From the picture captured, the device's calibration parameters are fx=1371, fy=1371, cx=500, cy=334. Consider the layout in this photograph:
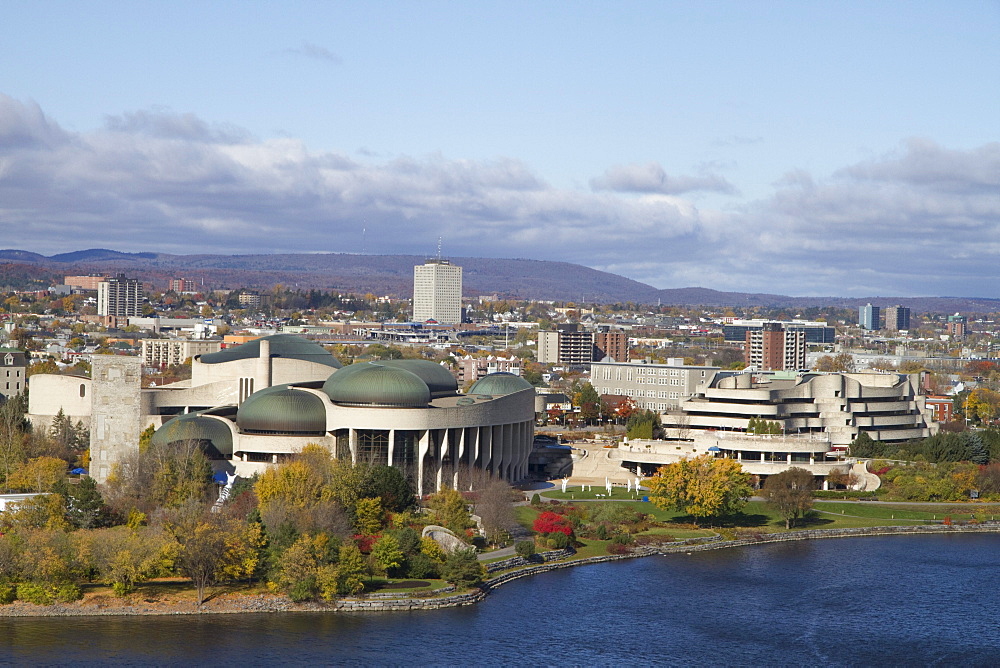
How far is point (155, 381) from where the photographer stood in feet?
473

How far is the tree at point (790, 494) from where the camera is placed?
8675cm

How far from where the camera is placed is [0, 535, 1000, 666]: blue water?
55812 mm

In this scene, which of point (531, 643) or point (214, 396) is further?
point (214, 396)

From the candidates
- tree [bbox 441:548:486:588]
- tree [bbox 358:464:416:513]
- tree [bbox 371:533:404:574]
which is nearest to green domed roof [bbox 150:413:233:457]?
tree [bbox 358:464:416:513]

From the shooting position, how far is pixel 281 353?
4072 inches

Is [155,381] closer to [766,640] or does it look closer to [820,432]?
[820,432]

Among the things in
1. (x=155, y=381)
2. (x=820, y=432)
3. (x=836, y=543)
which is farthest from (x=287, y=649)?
(x=155, y=381)

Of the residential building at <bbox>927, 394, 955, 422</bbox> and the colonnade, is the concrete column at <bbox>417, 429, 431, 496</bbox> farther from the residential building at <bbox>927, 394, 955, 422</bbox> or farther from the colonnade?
the residential building at <bbox>927, 394, 955, 422</bbox>

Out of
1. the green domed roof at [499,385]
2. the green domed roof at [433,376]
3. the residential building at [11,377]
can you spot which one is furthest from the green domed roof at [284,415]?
the residential building at [11,377]

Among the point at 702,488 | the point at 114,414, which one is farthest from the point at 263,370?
the point at 702,488

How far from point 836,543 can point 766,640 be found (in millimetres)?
25584

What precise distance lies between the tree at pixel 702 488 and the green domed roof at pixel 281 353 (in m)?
30.0

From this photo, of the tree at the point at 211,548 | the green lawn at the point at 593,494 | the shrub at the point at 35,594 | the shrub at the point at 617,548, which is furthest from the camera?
the green lawn at the point at 593,494

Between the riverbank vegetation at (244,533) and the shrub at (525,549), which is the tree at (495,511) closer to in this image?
the riverbank vegetation at (244,533)
